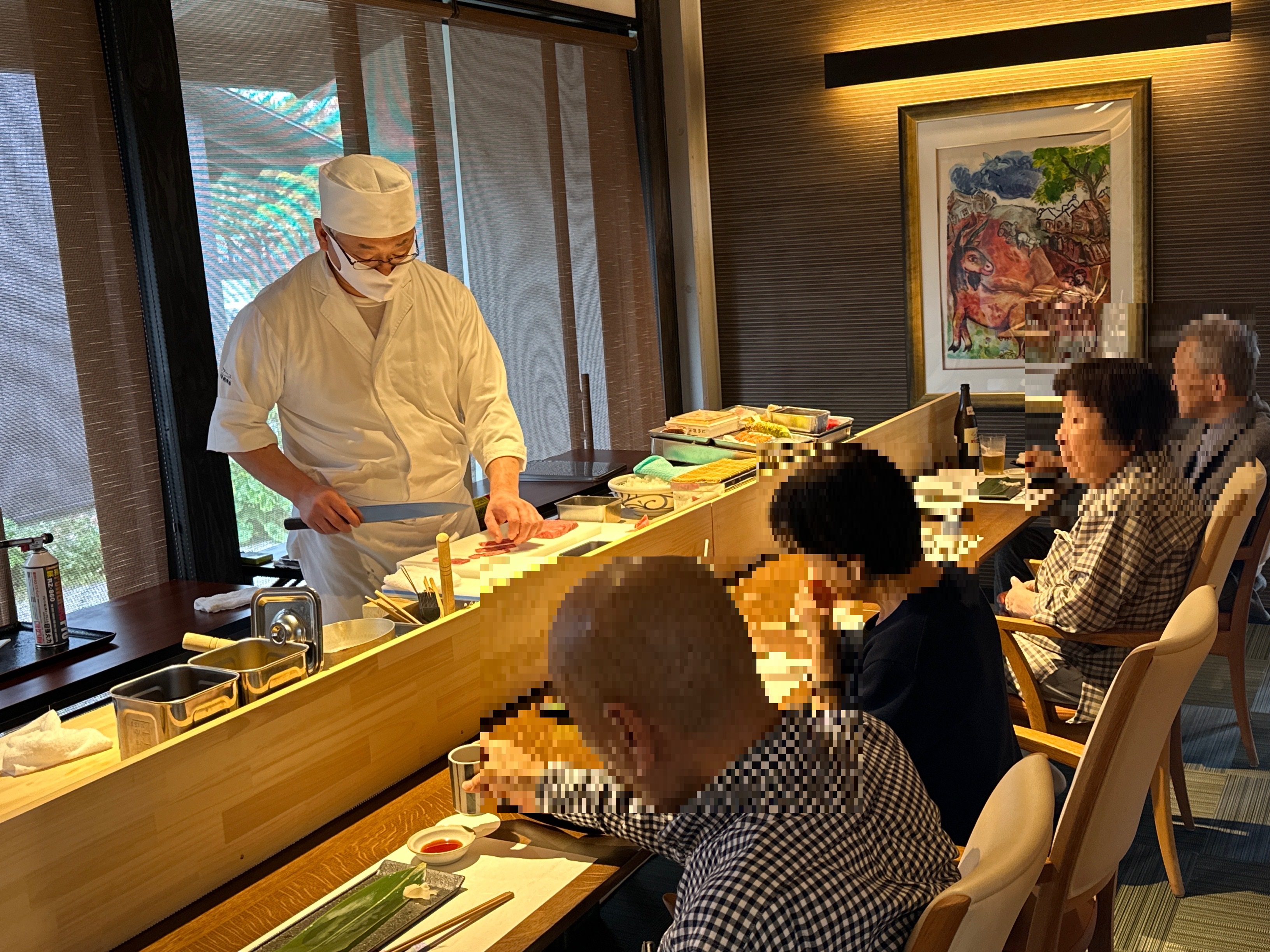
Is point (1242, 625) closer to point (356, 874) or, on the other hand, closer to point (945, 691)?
point (945, 691)

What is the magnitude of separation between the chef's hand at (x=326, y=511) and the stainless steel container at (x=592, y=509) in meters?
0.47

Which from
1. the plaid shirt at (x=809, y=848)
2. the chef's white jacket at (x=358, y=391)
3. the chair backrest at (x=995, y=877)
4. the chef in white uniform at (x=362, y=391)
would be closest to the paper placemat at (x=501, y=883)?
the plaid shirt at (x=809, y=848)

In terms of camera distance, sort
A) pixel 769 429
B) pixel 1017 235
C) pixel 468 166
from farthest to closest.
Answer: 1. pixel 1017 235
2. pixel 468 166
3. pixel 769 429

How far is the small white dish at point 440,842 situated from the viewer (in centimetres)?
142

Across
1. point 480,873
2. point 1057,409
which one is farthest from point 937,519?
point 1057,409

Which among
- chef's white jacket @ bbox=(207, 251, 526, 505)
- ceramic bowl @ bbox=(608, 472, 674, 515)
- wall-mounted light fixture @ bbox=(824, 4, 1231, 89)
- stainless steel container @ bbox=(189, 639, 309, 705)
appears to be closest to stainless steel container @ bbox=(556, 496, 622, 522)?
ceramic bowl @ bbox=(608, 472, 674, 515)

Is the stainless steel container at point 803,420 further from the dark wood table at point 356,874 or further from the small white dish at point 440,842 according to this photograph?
the small white dish at point 440,842

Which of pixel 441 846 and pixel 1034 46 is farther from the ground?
pixel 1034 46

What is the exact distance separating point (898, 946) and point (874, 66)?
399 centimetres

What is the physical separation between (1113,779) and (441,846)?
0.90 metres

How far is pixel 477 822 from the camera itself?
1529 millimetres

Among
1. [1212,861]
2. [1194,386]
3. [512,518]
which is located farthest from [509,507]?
[1194,386]

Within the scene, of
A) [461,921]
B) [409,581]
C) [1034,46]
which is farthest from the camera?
[1034,46]

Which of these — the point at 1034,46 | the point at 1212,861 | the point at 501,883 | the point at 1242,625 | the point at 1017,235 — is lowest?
the point at 1212,861
